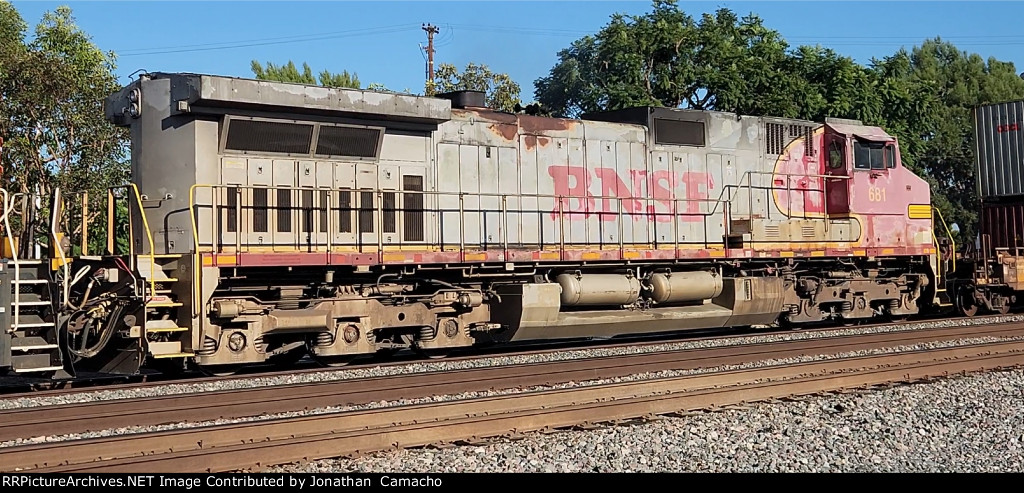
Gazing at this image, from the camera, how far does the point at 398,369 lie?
407 inches

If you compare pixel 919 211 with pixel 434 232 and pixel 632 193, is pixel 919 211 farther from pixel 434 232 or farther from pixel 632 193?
pixel 434 232

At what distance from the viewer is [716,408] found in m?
7.60

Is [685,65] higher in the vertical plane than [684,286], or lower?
higher

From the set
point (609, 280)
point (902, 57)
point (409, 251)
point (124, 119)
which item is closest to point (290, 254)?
point (409, 251)

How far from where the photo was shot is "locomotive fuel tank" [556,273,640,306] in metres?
12.1

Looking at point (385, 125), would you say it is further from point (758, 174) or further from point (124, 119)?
point (758, 174)

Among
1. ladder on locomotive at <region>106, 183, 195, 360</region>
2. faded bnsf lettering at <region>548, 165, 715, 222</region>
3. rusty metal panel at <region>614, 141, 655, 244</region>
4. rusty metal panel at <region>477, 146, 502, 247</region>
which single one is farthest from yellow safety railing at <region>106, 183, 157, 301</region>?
rusty metal panel at <region>614, 141, 655, 244</region>

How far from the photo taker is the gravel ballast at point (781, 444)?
562cm

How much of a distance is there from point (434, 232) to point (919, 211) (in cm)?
843

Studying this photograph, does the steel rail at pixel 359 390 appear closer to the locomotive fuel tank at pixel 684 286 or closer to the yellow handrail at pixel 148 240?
the locomotive fuel tank at pixel 684 286

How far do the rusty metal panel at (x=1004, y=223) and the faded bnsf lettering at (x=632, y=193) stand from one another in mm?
8498

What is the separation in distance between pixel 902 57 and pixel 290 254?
78.0 feet

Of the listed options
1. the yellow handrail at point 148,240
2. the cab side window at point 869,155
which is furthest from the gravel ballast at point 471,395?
the cab side window at point 869,155

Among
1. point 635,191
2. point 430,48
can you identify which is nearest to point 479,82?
point 430,48
